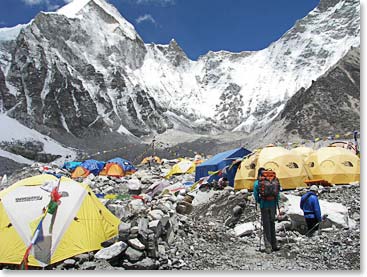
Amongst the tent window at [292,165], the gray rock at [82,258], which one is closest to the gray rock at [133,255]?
the gray rock at [82,258]

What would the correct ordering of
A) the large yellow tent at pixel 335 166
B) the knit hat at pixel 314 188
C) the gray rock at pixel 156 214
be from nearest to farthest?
1. the gray rock at pixel 156 214
2. the knit hat at pixel 314 188
3. the large yellow tent at pixel 335 166

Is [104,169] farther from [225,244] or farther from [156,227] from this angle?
[156,227]

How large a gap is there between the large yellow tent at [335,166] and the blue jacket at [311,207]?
4.30 m

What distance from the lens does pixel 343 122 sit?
1868 inches

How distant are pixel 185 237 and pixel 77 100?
11973cm

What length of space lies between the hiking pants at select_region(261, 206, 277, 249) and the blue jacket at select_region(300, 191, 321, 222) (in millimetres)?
1293

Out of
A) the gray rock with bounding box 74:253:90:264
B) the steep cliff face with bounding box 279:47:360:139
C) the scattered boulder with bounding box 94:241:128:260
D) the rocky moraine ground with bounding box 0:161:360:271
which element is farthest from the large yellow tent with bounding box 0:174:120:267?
the steep cliff face with bounding box 279:47:360:139

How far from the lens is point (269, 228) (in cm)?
666

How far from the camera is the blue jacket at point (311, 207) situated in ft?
24.9

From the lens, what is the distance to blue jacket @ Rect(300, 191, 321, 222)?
759cm

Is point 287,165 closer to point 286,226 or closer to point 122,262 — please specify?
point 286,226

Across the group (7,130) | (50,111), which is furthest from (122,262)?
(50,111)

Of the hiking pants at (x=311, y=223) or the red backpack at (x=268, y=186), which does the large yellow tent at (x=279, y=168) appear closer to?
the hiking pants at (x=311, y=223)

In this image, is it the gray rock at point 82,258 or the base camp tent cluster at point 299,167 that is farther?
the base camp tent cluster at point 299,167
